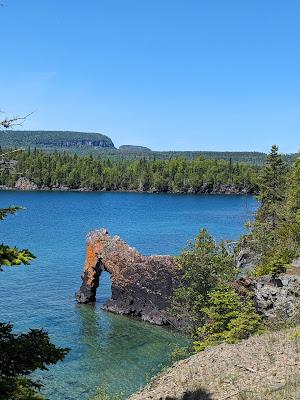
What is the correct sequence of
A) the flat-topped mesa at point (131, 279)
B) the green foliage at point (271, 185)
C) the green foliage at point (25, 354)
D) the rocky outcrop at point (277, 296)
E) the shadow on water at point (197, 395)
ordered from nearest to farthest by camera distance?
the green foliage at point (25, 354), the shadow on water at point (197, 395), the rocky outcrop at point (277, 296), the flat-topped mesa at point (131, 279), the green foliage at point (271, 185)

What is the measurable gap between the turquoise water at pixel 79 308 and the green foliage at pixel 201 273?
3.74 meters

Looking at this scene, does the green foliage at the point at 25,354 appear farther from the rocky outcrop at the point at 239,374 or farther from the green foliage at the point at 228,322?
the green foliage at the point at 228,322

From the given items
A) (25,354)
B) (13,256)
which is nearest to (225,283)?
(25,354)

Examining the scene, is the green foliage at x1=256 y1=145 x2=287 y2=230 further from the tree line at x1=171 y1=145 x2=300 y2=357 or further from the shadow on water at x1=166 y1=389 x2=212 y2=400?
the shadow on water at x1=166 y1=389 x2=212 y2=400

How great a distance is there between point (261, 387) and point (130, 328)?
25430 mm

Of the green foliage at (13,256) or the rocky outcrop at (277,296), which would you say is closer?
the green foliage at (13,256)

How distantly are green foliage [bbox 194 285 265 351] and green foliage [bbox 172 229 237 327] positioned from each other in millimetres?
2982

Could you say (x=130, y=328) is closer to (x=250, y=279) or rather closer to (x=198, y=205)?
(x=250, y=279)

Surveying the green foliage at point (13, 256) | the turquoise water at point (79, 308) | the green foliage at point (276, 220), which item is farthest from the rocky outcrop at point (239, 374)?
the green foliage at point (276, 220)

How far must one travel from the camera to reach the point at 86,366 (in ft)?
99.8

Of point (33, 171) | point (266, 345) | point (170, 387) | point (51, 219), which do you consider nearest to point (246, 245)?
point (266, 345)

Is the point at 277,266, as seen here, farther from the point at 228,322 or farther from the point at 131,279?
the point at 131,279

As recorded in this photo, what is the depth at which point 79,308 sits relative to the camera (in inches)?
1702

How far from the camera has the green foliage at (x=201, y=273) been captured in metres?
30.3
